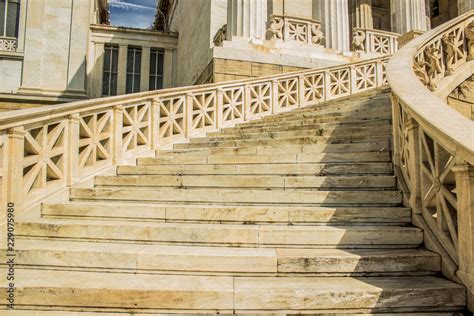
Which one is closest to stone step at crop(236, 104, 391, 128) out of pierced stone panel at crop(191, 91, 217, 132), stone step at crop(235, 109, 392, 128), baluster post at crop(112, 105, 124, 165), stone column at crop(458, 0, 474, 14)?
stone step at crop(235, 109, 392, 128)

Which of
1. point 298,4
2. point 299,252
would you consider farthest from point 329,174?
point 298,4

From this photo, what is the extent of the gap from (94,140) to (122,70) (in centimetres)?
1471

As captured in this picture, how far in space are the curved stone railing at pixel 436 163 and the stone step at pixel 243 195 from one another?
399 mm

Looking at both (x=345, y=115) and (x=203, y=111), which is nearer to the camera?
(x=345, y=115)

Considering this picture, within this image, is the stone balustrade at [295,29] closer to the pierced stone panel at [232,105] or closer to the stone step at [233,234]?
the pierced stone panel at [232,105]

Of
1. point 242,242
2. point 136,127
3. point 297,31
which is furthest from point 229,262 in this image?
point 297,31

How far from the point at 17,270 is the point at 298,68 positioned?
9.21 meters

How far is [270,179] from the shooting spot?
436 cm

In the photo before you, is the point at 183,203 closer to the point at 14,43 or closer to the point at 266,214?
the point at 266,214

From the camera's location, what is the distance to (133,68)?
61.5 feet

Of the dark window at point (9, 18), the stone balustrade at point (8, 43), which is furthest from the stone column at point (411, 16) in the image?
the dark window at point (9, 18)

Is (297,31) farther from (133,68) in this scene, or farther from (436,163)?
(133,68)
